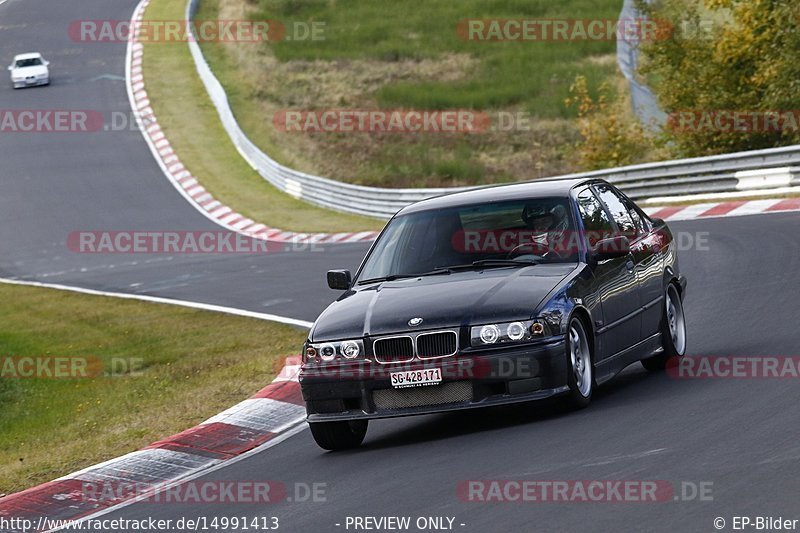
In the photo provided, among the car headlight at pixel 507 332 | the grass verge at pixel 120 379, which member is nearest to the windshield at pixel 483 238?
the car headlight at pixel 507 332

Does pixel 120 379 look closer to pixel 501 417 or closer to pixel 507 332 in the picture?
pixel 501 417

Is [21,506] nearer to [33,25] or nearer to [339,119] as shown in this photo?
[339,119]

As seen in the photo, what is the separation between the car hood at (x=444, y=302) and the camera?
889cm

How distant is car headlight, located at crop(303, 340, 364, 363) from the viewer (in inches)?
357

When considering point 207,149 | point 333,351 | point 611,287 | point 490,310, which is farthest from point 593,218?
point 207,149

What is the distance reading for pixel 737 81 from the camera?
1165 inches

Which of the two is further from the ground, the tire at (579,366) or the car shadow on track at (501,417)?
the tire at (579,366)

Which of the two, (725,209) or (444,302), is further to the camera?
(725,209)

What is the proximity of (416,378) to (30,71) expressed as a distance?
42489 millimetres

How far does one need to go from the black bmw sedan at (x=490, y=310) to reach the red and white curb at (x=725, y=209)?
10.8 metres

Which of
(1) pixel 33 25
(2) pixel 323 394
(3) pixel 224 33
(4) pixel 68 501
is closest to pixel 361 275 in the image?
(2) pixel 323 394

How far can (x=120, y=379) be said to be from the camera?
14266 millimetres

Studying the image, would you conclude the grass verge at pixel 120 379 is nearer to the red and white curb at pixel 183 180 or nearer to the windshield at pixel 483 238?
the windshield at pixel 483 238

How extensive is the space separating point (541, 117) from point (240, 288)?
2336 centimetres
